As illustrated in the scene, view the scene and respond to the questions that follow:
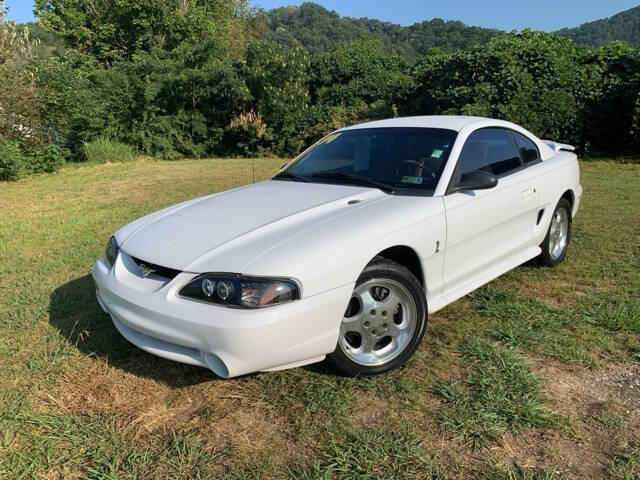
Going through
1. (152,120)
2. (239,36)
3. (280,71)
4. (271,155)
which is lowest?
(271,155)

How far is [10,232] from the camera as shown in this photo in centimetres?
661

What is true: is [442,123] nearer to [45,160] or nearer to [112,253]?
[112,253]

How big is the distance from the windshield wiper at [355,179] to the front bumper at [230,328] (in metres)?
0.95

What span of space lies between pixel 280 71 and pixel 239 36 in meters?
23.8

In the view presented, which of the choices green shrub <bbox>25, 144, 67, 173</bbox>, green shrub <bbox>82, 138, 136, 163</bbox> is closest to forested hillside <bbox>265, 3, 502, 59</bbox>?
green shrub <bbox>82, 138, 136, 163</bbox>

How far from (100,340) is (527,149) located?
361 cm

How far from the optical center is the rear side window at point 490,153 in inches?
139

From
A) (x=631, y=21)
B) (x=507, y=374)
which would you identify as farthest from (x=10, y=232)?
(x=631, y=21)

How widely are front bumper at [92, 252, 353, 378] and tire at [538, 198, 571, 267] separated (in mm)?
2536

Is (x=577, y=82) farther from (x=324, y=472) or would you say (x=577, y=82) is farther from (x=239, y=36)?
(x=239, y=36)

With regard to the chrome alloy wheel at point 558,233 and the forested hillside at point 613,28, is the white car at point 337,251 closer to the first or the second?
the chrome alloy wheel at point 558,233

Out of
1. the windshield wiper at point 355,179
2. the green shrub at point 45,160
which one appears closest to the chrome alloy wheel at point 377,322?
the windshield wiper at point 355,179

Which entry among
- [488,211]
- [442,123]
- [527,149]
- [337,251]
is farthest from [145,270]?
[527,149]

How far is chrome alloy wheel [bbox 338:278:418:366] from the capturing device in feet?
8.97
